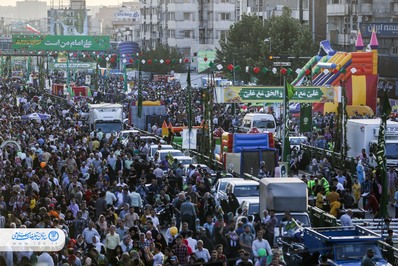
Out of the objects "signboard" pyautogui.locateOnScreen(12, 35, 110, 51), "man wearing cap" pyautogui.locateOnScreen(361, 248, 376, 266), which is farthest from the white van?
"signboard" pyautogui.locateOnScreen(12, 35, 110, 51)

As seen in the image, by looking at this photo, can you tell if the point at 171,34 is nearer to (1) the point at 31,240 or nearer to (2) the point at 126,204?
(2) the point at 126,204

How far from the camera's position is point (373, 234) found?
2105cm

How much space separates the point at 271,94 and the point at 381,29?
81.1 ft

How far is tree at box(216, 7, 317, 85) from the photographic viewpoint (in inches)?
3115

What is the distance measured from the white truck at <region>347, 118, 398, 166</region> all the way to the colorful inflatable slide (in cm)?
1639

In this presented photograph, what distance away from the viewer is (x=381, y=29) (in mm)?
70062

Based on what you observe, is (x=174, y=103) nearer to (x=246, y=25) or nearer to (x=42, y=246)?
(x=246, y=25)

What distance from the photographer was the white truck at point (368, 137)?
37625mm

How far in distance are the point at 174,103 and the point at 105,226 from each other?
151ft

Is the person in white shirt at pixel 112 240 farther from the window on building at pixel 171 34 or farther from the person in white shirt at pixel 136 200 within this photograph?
the window on building at pixel 171 34

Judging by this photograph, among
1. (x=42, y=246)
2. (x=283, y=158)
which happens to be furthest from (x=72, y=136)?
(x=42, y=246)

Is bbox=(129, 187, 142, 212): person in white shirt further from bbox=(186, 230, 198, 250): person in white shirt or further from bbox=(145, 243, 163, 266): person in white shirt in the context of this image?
bbox=(145, 243, 163, 266): person in white shirt

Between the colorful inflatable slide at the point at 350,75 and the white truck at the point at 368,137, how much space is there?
1639cm

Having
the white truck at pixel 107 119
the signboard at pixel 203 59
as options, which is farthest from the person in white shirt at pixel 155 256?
the signboard at pixel 203 59
